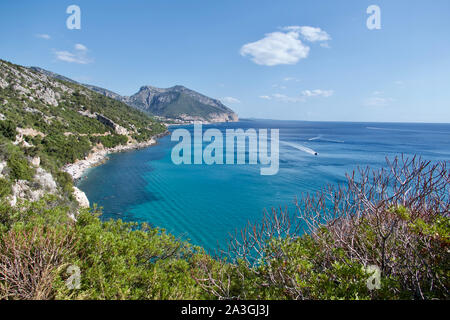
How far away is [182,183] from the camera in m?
30.5

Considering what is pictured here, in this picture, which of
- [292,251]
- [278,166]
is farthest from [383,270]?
[278,166]

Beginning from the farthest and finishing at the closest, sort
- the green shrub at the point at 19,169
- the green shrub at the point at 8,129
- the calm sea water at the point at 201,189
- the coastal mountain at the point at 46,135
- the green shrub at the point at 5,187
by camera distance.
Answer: the green shrub at the point at 8,129 < the calm sea water at the point at 201,189 < the coastal mountain at the point at 46,135 < the green shrub at the point at 19,169 < the green shrub at the point at 5,187

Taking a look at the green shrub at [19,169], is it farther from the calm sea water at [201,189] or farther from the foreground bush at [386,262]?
the foreground bush at [386,262]

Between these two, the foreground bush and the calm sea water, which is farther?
the calm sea water

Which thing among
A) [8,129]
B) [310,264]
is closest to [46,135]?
[8,129]

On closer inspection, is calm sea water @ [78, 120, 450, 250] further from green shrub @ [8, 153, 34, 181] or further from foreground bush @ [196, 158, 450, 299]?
foreground bush @ [196, 158, 450, 299]

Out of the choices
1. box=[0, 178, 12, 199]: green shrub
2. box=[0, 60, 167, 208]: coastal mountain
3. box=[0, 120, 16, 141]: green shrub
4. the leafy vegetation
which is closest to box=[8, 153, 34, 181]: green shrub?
box=[0, 60, 167, 208]: coastal mountain

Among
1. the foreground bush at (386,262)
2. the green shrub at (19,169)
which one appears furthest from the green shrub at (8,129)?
the foreground bush at (386,262)

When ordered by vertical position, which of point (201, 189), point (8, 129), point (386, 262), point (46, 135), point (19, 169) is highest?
point (8, 129)

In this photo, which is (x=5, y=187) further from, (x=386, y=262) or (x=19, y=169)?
(x=386, y=262)

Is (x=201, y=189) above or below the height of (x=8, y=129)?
below
